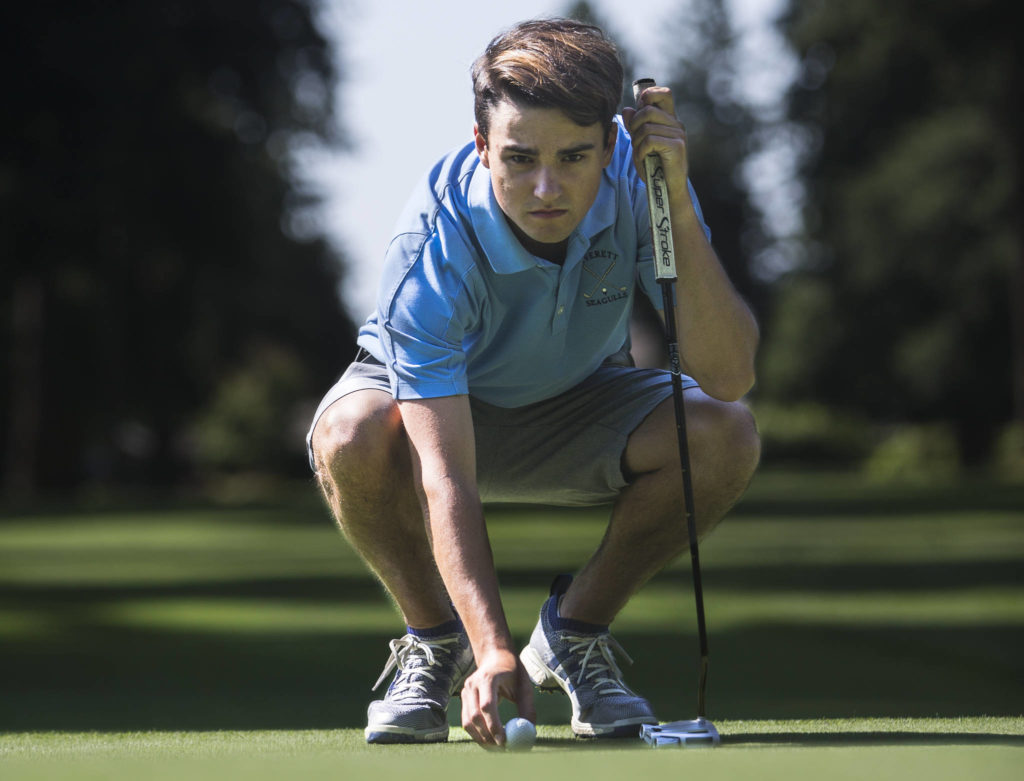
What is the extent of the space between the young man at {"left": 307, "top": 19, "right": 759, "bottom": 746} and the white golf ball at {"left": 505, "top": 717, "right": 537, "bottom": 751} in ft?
0.17

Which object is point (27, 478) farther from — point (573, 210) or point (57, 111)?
point (573, 210)

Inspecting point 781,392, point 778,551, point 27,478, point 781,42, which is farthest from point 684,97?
point 778,551

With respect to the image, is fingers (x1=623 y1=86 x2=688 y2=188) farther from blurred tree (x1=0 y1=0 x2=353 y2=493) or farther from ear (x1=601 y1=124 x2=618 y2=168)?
blurred tree (x1=0 y1=0 x2=353 y2=493)

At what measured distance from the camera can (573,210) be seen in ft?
12.8

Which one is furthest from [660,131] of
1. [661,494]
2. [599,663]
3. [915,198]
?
[915,198]

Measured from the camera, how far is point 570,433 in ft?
14.9

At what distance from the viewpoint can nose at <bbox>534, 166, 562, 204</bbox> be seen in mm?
3820

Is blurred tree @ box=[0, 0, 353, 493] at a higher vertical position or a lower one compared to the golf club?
higher

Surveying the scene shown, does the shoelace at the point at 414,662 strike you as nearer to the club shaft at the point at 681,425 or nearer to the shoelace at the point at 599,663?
the shoelace at the point at 599,663

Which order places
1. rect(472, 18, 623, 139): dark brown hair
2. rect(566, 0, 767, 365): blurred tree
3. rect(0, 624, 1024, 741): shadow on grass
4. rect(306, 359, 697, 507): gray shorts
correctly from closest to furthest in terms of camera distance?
rect(472, 18, 623, 139): dark brown hair
rect(306, 359, 697, 507): gray shorts
rect(0, 624, 1024, 741): shadow on grass
rect(566, 0, 767, 365): blurred tree

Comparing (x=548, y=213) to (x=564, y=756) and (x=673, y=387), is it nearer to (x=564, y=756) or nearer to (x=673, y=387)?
(x=673, y=387)

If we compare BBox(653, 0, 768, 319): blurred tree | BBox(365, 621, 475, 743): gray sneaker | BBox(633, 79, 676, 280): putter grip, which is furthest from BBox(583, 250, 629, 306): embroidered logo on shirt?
BBox(653, 0, 768, 319): blurred tree

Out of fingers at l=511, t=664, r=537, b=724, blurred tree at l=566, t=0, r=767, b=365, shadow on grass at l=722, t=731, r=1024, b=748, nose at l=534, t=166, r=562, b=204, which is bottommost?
shadow on grass at l=722, t=731, r=1024, b=748

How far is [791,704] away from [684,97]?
190 ft
